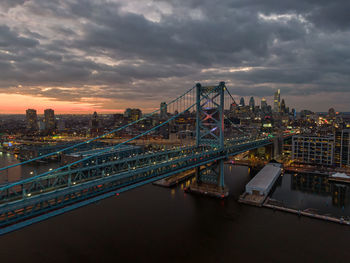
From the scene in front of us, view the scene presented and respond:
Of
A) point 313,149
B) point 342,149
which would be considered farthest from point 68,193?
point 342,149

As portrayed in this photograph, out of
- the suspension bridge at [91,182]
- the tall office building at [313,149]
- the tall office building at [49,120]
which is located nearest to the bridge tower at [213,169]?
the suspension bridge at [91,182]

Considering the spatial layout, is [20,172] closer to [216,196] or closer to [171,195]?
[171,195]

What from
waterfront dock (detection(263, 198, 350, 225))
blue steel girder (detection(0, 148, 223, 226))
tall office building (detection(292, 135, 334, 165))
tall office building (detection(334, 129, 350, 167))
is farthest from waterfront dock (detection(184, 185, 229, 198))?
tall office building (detection(334, 129, 350, 167))

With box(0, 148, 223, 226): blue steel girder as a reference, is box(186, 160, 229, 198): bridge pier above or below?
below

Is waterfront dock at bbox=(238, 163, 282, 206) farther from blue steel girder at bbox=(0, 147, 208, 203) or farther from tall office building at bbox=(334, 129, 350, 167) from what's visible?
tall office building at bbox=(334, 129, 350, 167)

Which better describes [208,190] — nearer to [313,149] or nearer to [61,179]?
[61,179]

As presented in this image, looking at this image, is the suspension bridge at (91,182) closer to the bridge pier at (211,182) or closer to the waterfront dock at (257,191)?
the bridge pier at (211,182)
